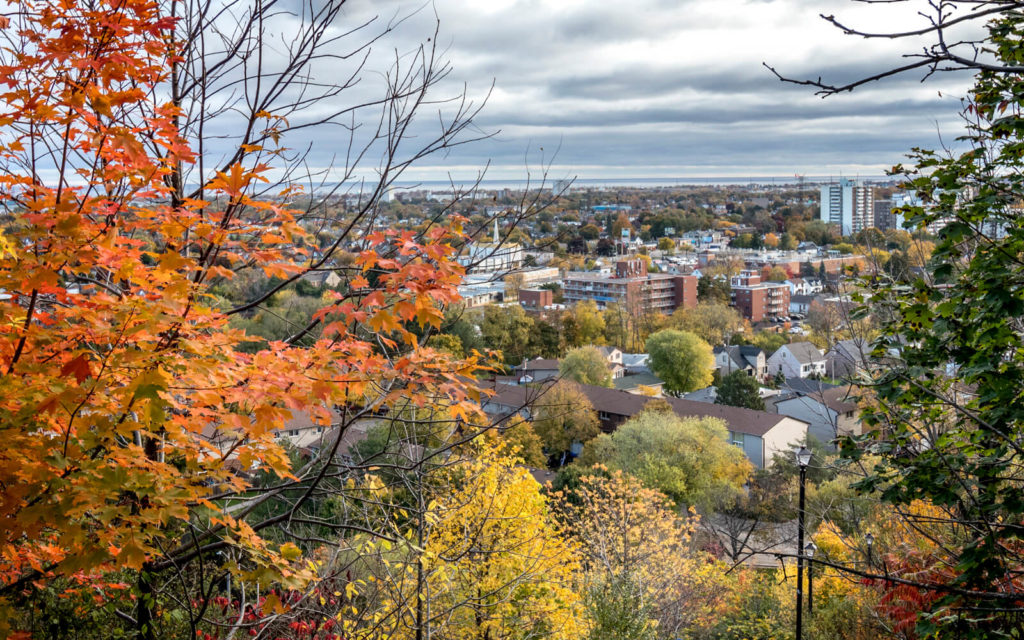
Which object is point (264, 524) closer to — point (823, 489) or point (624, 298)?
point (823, 489)

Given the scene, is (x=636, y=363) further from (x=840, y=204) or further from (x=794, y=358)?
(x=840, y=204)

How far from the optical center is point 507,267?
12.8ft

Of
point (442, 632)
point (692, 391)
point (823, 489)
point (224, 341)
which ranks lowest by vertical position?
point (692, 391)

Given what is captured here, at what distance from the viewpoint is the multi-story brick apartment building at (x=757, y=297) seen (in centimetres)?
7625

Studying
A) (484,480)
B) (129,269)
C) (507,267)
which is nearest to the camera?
(129,269)

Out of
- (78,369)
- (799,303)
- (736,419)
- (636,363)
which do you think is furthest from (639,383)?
(78,369)

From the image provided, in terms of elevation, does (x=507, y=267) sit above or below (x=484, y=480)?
above

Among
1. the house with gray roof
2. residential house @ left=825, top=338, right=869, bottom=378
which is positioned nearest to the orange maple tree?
residential house @ left=825, top=338, right=869, bottom=378

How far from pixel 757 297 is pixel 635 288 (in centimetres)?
1813

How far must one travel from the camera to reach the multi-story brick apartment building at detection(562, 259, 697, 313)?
217 ft

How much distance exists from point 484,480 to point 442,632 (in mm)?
3450

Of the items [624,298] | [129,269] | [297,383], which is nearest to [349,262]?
[297,383]

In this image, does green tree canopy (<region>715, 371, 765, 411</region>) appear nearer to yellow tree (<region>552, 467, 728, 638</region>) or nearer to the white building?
yellow tree (<region>552, 467, 728, 638</region>)

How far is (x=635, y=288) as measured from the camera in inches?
2564
